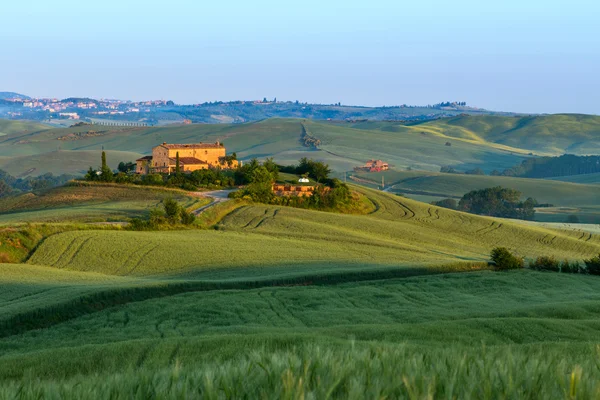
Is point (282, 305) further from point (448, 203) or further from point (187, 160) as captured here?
point (448, 203)

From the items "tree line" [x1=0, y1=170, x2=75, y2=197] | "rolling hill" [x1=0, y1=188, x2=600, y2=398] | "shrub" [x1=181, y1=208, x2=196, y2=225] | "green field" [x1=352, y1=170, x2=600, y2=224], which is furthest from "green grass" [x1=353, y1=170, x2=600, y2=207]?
"shrub" [x1=181, y1=208, x2=196, y2=225]

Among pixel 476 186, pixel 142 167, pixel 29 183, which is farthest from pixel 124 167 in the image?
pixel 476 186

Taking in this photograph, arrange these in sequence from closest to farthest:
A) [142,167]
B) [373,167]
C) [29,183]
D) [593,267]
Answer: [593,267] → [142,167] → [29,183] → [373,167]

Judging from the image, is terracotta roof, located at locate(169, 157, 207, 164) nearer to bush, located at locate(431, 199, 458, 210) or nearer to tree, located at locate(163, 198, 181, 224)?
tree, located at locate(163, 198, 181, 224)

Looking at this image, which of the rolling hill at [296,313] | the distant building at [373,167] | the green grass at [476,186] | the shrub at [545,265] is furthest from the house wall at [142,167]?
the distant building at [373,167]

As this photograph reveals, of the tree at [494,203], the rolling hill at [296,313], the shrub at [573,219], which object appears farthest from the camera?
the tree at [494,203]

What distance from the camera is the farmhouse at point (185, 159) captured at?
105 m

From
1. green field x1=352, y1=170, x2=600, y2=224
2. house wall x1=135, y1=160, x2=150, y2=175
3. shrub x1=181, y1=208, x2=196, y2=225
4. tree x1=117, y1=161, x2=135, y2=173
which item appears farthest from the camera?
green field x1=352, y1=170, x2=600, y2=224

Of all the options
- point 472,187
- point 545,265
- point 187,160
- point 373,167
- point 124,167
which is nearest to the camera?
point 545,265

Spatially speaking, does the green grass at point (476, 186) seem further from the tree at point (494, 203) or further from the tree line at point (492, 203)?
the tree at point (494, 203)

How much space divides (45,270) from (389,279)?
19.6 metres

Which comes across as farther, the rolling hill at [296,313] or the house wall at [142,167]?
the house wall at [142,167]

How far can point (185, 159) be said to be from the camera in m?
106

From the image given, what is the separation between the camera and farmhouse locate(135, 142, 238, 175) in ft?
345
